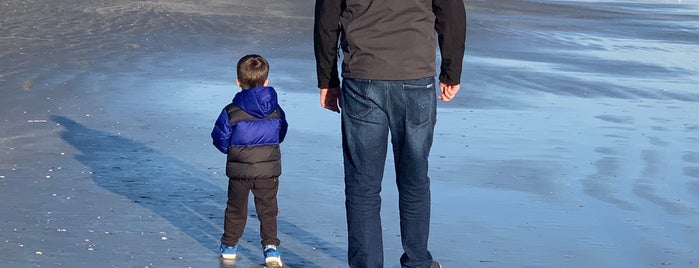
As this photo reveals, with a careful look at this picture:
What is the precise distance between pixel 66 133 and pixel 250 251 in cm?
400

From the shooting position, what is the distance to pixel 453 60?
5.83 metres

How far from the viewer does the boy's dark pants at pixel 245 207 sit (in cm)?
659

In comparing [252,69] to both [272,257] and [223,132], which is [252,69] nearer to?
[223,132]

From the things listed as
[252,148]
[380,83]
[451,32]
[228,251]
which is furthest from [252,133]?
[451,32]

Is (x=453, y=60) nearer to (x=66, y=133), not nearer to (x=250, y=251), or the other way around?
(x=250, y=251)

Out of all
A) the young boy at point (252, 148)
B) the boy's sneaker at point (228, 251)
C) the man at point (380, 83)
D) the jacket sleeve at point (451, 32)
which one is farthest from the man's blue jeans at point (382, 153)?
the boy's sneaker at point (228, 251)

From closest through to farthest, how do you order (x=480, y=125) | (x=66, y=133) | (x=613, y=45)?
1. (x=66, y=133)
2. (x=480, y=125)
3. (x=613, y=45)

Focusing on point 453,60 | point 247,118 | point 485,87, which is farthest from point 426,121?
point 485,87

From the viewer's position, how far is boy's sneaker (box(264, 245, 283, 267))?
6488mm

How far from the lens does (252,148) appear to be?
6.54 meters

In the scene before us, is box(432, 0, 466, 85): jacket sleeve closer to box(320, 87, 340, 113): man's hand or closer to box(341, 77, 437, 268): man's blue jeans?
box(341, 77, 437, 268): man's blue jeans

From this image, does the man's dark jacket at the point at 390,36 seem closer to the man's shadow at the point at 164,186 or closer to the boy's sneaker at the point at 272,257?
the boy's sneaker at the point at 272,257

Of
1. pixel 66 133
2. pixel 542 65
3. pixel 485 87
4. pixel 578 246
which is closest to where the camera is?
pixel 578 246

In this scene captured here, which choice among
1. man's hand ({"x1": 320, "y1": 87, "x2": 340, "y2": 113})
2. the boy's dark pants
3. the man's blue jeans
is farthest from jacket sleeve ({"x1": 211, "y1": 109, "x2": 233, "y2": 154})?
the man's blue jeans
